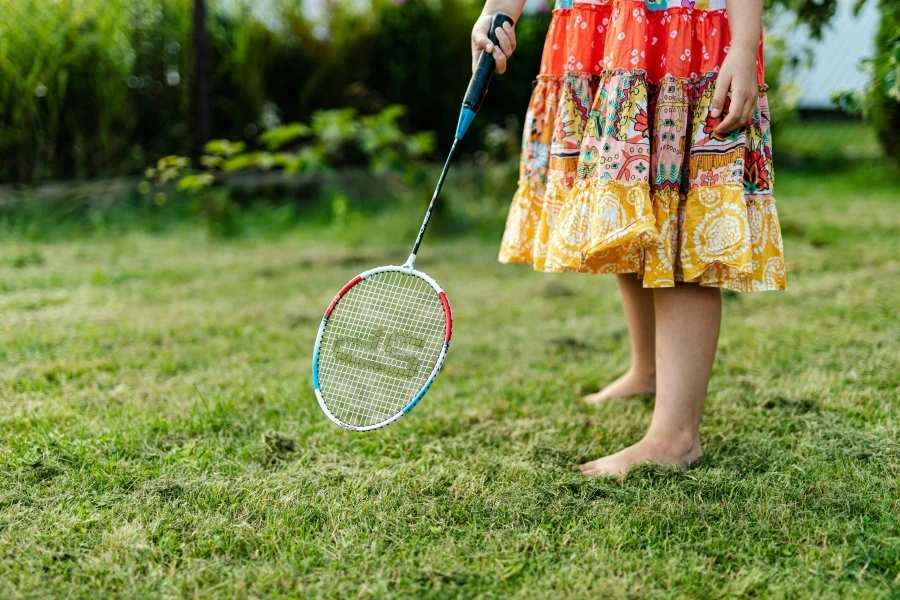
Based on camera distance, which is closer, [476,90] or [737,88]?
[737,88]

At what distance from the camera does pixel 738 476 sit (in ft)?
5.57

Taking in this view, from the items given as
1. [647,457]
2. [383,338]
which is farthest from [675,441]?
[383,338]

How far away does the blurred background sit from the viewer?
4.29m

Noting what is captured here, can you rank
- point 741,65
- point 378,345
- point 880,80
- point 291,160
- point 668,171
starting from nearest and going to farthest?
point 741,65
point 668,171
point 378,345
point 880,80
point 291,160

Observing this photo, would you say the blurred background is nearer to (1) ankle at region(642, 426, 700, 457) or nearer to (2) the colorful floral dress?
(2) the colorful floral dress

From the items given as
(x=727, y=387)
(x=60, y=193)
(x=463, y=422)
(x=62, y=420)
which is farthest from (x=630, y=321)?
(x=60, y=193)

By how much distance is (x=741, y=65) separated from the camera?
5.17ft

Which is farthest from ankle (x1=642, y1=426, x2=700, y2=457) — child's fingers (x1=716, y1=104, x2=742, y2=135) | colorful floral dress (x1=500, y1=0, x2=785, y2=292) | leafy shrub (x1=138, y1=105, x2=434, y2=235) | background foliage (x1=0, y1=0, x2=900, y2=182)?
leafy shrub (x1=138, y1=105, x2=434, y2=235)

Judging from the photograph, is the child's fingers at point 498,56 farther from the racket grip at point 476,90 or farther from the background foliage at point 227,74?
the background foliage at point 227,74

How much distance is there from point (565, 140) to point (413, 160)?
322cm

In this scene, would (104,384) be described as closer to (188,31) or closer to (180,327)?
(180,327)

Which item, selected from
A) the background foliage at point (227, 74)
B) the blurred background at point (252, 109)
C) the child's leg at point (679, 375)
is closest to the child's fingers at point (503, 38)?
the child's leg at point (679, 375)

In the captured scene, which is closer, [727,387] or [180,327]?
[727,387]

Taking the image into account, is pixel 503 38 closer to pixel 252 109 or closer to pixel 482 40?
pixel 482 40
